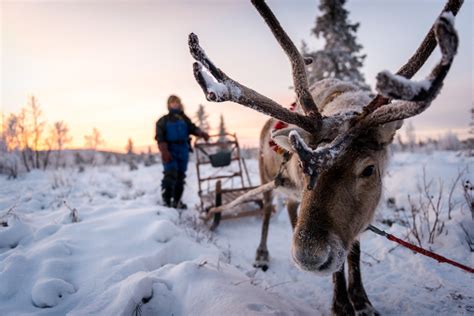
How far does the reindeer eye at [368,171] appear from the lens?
1.89 meters

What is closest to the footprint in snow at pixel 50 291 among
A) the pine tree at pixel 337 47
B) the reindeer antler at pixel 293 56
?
the reindeer antler at pixel 293 56

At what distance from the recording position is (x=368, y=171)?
1.91m

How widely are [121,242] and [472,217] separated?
4.25 metres

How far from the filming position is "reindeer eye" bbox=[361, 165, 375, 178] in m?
1.89

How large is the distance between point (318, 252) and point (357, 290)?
1.47 metres

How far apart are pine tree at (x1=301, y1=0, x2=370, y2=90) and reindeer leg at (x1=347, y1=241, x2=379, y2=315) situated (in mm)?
16088

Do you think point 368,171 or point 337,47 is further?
point 337,47

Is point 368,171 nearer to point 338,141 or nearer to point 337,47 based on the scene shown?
point 338,141

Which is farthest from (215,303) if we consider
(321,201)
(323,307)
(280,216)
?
(280,216)

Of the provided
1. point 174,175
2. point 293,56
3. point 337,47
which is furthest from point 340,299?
point 337,47

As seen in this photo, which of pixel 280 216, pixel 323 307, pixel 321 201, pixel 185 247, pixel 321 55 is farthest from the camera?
pixel 321 55

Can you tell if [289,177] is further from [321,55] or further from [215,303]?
[321,55]

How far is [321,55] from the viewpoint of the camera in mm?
17141

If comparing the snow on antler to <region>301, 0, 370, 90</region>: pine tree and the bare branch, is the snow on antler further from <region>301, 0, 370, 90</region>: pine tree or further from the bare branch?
<region>301, 0, 370, 90</region>: pine tree
